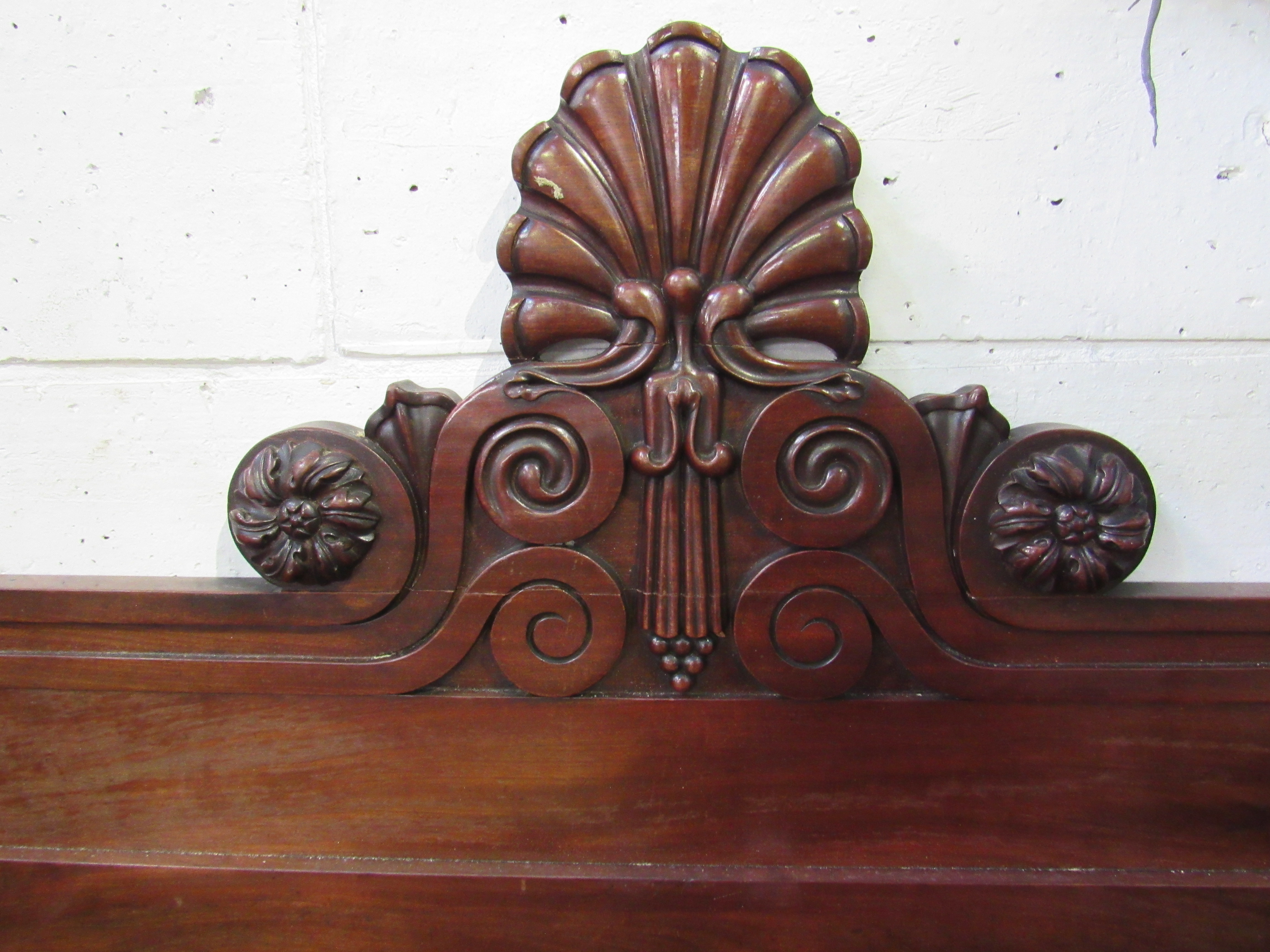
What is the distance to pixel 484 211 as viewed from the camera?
581mm

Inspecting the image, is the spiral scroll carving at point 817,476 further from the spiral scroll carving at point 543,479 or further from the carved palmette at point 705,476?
the spiral scroll carving at point 543,479

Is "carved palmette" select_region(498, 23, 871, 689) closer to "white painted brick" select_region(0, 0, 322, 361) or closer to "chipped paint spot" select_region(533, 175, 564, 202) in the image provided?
"chipped paint spot" select_region(533, 175, 564, 202)

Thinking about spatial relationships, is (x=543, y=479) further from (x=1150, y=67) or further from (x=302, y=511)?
(x=1150, y=67)

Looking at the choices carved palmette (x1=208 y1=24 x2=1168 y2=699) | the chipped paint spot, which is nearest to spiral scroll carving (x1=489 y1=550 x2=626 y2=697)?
carved palmette (x1=208 y1=24 x2=1168 y2=699)

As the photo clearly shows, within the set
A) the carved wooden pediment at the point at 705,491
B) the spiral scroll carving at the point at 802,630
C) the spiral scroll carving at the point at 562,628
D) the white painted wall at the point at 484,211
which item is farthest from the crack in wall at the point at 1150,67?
the spiral scroll carving at the point at 562,628

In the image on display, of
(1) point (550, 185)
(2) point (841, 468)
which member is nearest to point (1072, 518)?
(2) point (841, 468)

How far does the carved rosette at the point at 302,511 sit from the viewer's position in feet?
1.70

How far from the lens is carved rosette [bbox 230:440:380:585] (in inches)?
20.4

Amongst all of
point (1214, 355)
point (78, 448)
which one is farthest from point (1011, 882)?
point (78, 448)

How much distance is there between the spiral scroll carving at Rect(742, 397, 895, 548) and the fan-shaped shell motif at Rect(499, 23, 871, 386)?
0.04m

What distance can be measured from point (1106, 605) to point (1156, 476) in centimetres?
14

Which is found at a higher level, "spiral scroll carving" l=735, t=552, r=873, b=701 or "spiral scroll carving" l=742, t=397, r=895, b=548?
"spiral scroll carving" l=742, t=397, r=895, b=548

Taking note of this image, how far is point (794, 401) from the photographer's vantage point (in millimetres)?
509

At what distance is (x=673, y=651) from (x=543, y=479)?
16cm
